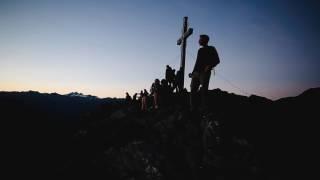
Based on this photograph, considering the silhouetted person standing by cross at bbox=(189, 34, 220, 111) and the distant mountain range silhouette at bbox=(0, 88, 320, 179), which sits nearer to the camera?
the silhouetted person standing by cross at bbox=(189, 34, 220, 111)

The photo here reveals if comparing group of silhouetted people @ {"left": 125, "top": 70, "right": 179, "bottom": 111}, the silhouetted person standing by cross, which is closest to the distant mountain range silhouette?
group of silhouetted people @ {"left": 125, "top": 70, "right": 179, "bottom": 111}

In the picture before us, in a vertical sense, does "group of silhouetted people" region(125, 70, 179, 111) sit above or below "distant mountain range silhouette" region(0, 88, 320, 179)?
above

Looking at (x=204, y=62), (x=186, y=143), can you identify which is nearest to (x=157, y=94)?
(x=186, y=143)

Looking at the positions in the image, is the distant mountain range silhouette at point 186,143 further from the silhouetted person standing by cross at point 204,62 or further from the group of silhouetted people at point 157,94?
the silhouetted person standing by cross at point 204,62

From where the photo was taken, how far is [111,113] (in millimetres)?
17406

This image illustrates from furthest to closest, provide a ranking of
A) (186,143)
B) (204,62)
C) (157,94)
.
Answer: (157,94) < (186,143) < (204,62)

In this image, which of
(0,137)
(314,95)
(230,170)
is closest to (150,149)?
(230,170)

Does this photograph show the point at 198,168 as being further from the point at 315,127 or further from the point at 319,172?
the point at 315,127

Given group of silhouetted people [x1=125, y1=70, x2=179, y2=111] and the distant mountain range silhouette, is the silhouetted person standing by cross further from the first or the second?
group of silhouetted people [x1=125, y1=70, x2=179, y2=111]

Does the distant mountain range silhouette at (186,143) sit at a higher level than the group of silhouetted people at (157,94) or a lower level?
lower

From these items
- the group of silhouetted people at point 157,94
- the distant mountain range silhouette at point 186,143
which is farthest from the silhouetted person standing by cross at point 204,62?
the group of silhouetted people at point 157,94

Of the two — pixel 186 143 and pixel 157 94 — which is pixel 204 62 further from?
pixel 157 94

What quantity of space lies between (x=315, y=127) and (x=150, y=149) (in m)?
6.60

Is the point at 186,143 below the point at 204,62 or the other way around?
below
